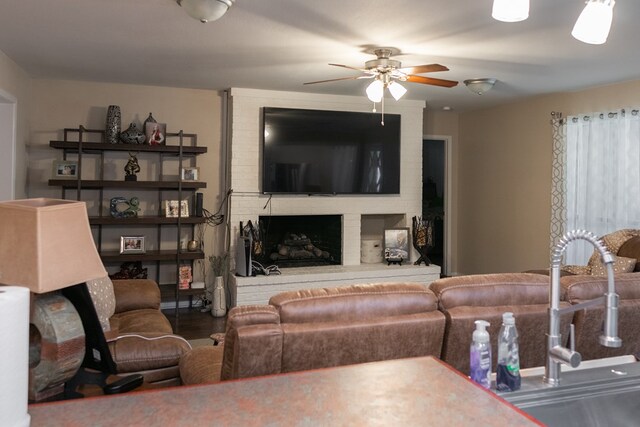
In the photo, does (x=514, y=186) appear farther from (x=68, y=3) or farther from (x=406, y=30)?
(x=68, y=3)

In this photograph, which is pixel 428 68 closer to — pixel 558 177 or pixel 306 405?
pixel 558 177

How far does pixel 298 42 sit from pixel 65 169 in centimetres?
282

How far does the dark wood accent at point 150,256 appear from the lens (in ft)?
16.1

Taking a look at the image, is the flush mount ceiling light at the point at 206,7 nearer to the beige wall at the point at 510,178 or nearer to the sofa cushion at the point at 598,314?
the sofa cushion at the point at 598,314

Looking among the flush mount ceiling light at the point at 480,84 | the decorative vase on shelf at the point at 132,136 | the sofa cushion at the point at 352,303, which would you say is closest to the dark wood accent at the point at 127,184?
the decorative vase on shelf at the point at 132,136

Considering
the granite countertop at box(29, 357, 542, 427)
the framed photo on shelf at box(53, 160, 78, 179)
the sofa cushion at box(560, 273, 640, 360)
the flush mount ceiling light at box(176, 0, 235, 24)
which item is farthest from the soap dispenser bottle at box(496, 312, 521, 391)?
the framed photo on shelf at box(53, 160, 78, 179)

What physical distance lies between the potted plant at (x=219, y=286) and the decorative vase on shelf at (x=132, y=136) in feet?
4.88

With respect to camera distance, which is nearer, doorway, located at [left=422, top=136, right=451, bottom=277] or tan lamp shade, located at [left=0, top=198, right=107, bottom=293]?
tan lamp shade, located at [left=0, top=198, right=107, bottom=293]

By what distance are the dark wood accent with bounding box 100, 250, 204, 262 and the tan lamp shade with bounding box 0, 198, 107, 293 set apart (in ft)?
12.3

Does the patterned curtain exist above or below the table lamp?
above

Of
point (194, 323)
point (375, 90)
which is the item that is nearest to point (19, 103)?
point (194, 323)

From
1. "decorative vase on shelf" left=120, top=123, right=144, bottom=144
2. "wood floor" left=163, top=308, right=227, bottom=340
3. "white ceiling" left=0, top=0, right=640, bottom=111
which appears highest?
"white ceiling" left=0, top=0, right=640, bottom=111

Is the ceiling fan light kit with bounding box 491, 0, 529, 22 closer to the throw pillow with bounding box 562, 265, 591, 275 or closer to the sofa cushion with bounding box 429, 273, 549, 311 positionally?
the sofa cushion with bounding box 429, 273, 549, 311

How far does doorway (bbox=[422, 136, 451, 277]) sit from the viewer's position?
7062 mm
